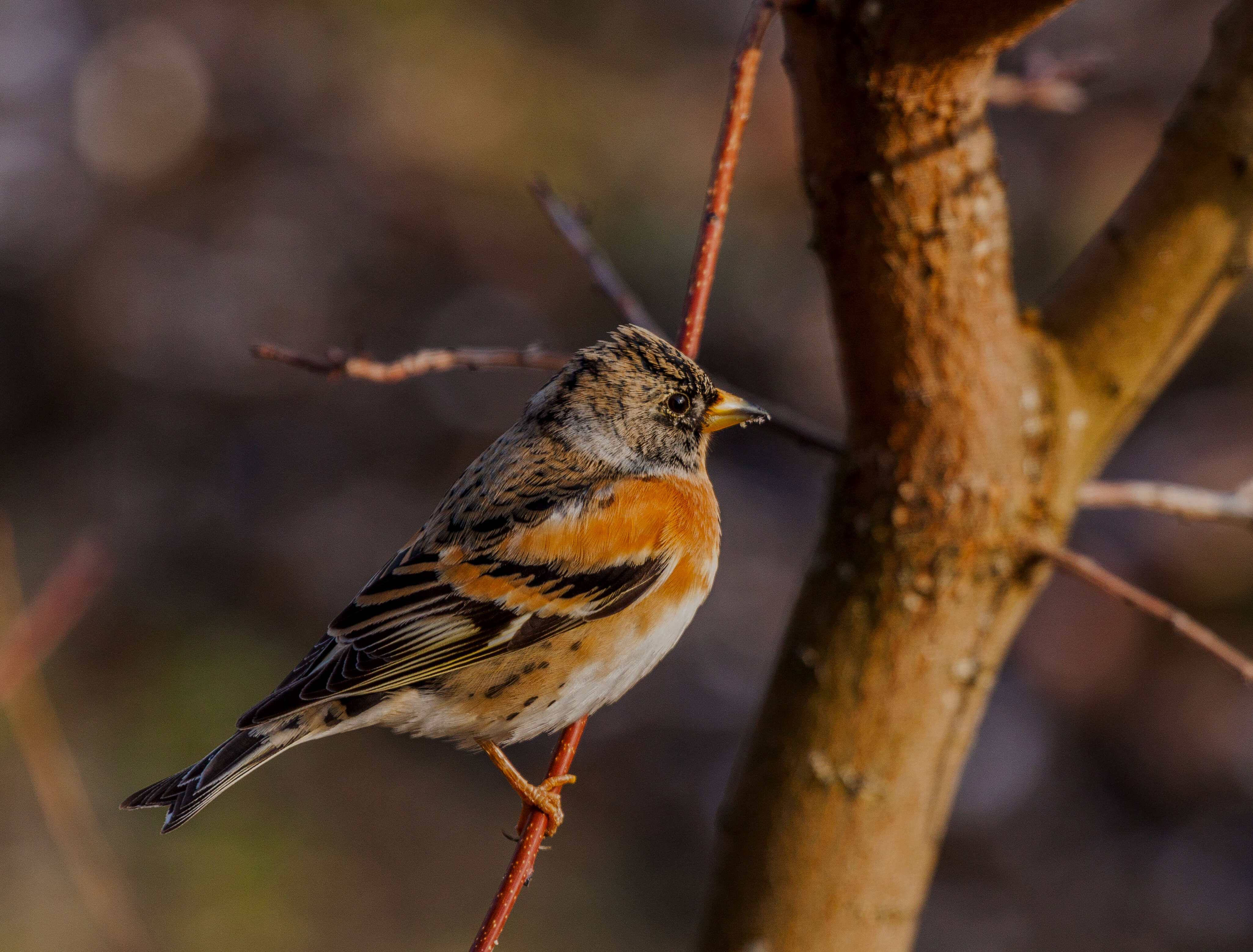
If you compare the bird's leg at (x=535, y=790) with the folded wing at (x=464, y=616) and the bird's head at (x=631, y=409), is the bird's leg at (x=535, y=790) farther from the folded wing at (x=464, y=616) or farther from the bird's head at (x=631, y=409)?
the bird's head at (x=631, y=409)

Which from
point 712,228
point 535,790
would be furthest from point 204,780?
point 712,228

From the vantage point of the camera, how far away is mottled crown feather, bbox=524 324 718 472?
114 inches

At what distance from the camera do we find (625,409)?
2943 millimetres

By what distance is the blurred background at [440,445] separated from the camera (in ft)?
18.2

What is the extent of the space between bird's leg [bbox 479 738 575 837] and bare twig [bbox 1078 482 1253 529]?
1396 millimetres

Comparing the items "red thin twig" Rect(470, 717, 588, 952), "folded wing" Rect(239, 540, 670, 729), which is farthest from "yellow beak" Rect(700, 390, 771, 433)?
"red thin twig" Rect(470, 717, 588, 952)

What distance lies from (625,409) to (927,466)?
831 millimetres

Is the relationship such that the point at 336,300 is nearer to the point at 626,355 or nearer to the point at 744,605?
the point at 744,605

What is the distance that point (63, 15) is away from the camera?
342 inches

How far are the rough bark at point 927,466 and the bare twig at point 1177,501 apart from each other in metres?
0.13

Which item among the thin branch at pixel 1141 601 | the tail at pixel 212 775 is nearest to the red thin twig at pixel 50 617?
the tail at pixel 212 775

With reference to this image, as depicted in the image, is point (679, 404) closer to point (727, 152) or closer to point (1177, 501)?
point (727, 152)

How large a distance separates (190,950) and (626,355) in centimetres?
370

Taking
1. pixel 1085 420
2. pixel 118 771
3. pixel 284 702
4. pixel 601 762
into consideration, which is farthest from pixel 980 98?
pixel 118 771
